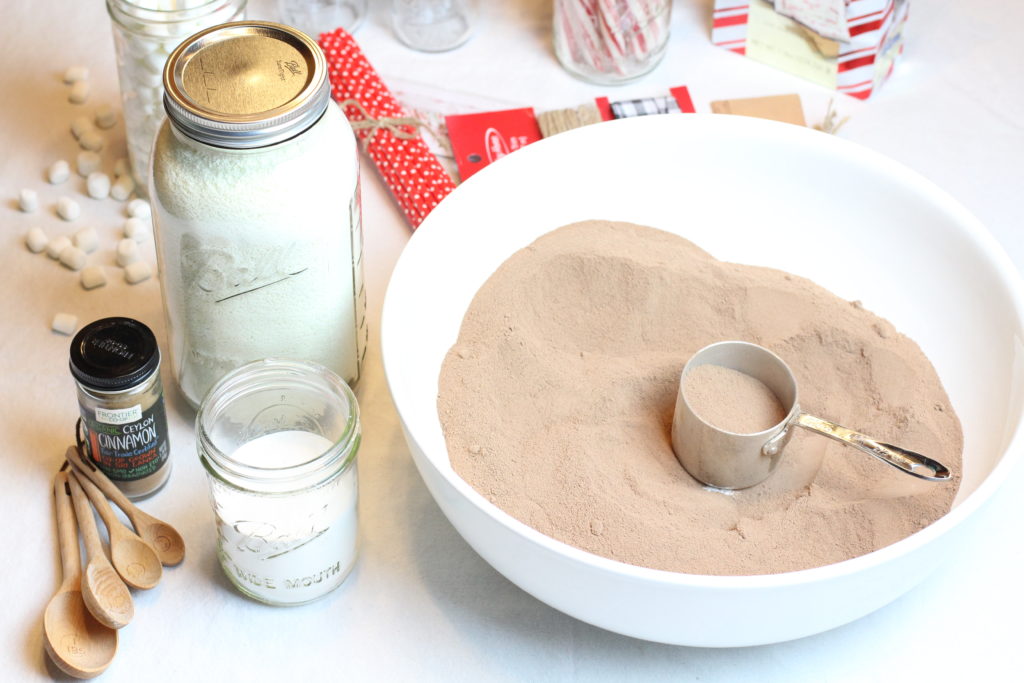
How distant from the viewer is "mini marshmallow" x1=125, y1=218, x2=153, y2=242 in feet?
3.97

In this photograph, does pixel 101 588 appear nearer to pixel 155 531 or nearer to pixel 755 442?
pixel 155 531

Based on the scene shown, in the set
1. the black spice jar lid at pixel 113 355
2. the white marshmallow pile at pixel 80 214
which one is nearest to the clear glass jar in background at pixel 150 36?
the white marshmallow pile at pixel 80 214

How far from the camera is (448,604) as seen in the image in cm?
96

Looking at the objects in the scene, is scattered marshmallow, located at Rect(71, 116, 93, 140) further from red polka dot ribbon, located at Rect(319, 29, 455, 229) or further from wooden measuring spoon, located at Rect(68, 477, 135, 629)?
wooden measuring spoon, located at Rect(68, 477, 135, 629)

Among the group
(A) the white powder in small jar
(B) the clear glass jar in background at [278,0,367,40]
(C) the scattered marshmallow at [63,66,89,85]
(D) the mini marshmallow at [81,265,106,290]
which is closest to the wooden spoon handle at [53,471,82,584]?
(A) the white powder in small jar

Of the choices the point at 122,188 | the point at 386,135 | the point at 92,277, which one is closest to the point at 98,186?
the point at 122,188

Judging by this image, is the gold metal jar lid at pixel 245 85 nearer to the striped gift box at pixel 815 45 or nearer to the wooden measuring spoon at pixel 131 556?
the wooden measuring spoon at pixel 131 556

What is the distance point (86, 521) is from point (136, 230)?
1.19 ft

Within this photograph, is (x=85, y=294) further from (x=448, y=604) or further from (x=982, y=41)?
(x=982, y=41)

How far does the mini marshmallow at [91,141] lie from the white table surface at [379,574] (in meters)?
0.03

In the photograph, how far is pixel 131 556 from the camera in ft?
3.11

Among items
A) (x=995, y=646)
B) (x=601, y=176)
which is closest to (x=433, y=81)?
(x=601, y=176)

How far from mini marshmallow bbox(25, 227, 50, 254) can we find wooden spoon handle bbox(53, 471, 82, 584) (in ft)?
0.93

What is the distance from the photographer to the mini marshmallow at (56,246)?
3.86 feet
